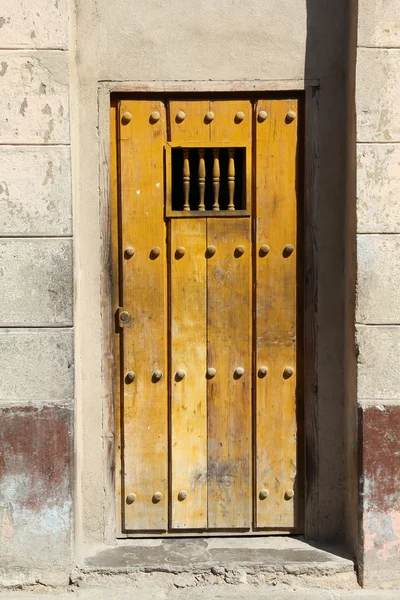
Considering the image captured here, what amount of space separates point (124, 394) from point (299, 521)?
112 centimetres

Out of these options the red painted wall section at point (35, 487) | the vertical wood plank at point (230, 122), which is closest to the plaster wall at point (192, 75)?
the vertical wood plank at point (230, 122)

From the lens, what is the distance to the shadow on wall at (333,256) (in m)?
3.55

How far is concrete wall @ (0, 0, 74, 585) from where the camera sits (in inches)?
A: 131

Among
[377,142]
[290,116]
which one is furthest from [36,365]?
[377,142]

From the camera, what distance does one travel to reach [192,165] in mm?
3689

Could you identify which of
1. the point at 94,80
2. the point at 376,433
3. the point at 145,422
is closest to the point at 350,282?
the point at 376,433

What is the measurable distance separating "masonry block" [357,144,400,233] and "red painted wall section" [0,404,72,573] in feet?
5.45

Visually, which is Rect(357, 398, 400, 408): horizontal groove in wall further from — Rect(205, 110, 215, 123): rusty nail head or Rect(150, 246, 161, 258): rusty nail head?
Rect(205, 110, 215, 123): rusty nail head

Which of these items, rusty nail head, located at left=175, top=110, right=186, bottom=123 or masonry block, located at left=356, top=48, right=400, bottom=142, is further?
rusty nail head, located at left=175, top=110, right=186, bottom=123

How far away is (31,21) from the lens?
3.32 m

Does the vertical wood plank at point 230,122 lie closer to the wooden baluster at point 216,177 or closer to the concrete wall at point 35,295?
the wooden baluster at point 216,177

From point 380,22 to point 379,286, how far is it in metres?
1.22

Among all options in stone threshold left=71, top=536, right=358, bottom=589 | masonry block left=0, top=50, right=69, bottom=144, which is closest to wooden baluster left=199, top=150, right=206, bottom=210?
masonry block left=0, top=50, right=69, bottom=144

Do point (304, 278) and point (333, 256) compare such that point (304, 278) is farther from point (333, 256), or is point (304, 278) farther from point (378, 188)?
point (378, 188)
